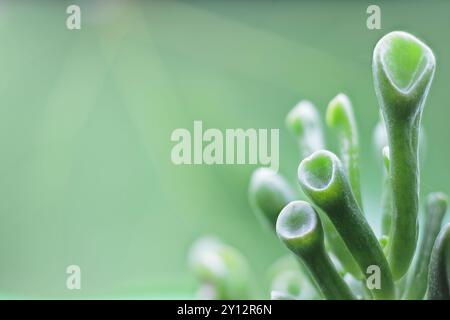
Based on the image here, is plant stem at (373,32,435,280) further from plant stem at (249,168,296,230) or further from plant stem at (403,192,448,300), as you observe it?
plant stem at (249,168,296,230)

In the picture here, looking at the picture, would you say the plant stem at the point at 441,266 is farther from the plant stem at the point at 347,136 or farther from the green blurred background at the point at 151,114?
the green blurred background at the point at 151,114

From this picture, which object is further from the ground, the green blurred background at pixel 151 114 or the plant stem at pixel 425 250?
the green blurred background at pixel 151 114

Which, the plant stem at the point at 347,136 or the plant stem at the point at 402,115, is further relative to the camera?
the plant stem at the point at 347,136

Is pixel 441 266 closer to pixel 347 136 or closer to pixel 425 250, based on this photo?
pixel 425 250

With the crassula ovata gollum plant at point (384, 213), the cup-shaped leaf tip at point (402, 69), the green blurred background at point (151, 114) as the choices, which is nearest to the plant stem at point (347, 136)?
the crassula ovata gollum plant at point (384, 213)

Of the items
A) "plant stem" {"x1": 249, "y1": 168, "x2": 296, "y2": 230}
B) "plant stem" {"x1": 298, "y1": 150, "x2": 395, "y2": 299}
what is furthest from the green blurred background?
"plant stem" {"x1": 298, "y1": 150, "x2": 395, "y2": 299}

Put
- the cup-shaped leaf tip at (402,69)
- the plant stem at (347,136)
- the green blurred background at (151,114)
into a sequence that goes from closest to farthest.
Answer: the cup-shaped leaf tip at (402,69)
the plant stem at (347,136)
the green blurred background at (151,114)
